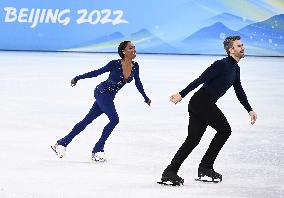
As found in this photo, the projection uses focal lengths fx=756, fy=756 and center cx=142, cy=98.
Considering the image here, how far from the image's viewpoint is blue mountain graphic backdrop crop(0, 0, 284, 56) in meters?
25.9

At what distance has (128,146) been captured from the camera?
7367 millimetres

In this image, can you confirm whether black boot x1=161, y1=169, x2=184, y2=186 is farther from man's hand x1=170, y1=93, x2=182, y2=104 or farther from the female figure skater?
the female figure skater

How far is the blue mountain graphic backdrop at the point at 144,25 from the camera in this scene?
2592cm

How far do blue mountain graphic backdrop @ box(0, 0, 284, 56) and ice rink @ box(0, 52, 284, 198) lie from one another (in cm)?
1130

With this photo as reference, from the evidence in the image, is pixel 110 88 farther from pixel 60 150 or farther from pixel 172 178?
pixel 172 178

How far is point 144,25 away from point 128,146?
19217mm

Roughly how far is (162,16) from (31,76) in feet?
35.1

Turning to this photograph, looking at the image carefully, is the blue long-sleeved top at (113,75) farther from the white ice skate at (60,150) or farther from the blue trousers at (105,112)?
the white ice skate at (60,150)

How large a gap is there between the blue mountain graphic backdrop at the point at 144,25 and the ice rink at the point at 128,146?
445 inches

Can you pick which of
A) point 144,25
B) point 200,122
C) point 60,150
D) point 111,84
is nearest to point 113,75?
point 111,84

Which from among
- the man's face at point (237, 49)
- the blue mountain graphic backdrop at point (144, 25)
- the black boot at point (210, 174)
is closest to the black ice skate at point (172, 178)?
the black boot at point (210, 174)

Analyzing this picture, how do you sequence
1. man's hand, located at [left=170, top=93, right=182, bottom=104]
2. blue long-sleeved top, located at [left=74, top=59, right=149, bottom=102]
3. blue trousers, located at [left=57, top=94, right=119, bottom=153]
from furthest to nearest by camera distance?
blue trousers, located at [left=57, top=94, right=119, bottom=153] < blue long-sleeved top, located at [left=74, top=59, right=149, bottom=102] < man's hand, located at [left=170, top=93, right=182, bottom=104]

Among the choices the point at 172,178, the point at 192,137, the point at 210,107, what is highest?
the point at 210,107

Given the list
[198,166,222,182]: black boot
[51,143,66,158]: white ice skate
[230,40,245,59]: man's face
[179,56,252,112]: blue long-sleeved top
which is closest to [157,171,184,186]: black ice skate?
[198,166,222,182]: black boot
